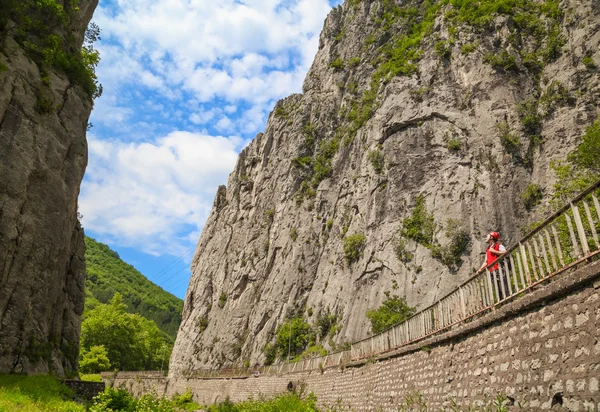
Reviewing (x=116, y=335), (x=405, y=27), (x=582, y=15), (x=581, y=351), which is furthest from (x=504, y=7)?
(x=116, y=335)

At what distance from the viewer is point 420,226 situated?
3356 cm

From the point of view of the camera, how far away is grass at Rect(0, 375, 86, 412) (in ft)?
38.4

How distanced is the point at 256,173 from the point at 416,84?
3160 cm

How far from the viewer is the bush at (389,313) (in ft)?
95.8

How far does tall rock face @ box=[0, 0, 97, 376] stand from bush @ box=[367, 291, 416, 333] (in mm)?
19270

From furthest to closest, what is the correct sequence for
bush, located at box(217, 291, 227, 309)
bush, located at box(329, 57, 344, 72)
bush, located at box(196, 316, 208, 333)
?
bush, located at box(329, 57, 344, 72), bush, located at box(196, 316, 208, 333), bush, located at box(217, 291, 227, 309)

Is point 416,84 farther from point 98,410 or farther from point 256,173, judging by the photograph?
point 98,410

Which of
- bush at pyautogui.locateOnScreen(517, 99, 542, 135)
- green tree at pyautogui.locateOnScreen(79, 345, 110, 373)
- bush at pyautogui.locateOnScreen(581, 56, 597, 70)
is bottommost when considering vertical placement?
green tree at pyautogui.locateOnScreen(79, 345, 110, 373)

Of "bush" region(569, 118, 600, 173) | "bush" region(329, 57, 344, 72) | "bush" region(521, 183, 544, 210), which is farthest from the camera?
"bush" region(329, 57, 344, 72)

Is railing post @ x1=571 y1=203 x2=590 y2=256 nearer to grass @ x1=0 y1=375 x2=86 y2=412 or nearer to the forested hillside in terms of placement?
grass @ x1=0 y1=375 x2=86 y2=412

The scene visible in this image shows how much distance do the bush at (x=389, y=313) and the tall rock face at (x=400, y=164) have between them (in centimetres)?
104

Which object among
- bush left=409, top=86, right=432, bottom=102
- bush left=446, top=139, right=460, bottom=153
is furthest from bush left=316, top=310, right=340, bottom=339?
bush left=409, top=86, right=432, bottom=102

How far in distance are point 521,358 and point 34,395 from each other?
14.5 metres

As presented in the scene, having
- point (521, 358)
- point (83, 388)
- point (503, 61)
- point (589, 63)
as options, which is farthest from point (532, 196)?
point (83, 388)
